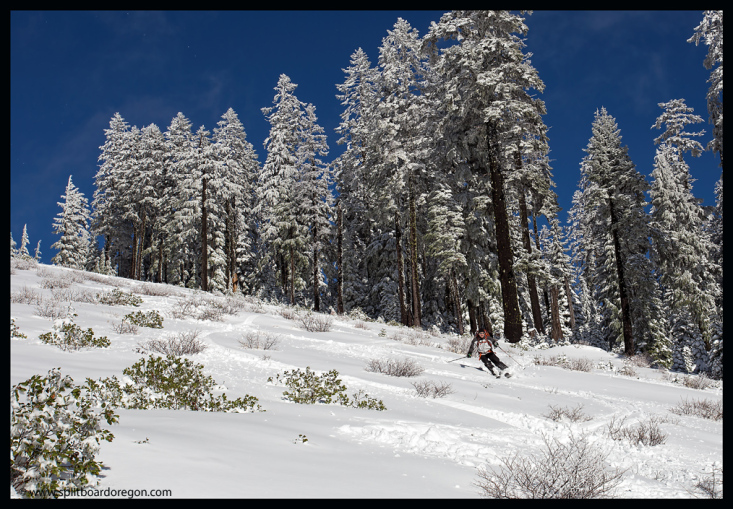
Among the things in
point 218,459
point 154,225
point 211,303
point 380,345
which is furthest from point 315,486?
point 154,225

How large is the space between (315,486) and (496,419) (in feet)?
14.7

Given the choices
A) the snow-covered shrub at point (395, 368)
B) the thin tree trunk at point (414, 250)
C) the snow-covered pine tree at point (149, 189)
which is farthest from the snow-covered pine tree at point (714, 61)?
the snow-covered pine tree at point (149, 189)

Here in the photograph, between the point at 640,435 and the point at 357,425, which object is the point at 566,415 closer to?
the point at 640,435

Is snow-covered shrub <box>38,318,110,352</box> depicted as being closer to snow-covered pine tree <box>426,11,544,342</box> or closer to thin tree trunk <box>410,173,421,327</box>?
snow-covered pine tree <box>426,11,544,342</box>

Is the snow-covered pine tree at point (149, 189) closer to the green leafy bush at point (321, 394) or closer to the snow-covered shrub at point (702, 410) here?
the green leafy bush at point (321, 394)

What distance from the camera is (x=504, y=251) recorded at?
18062 millimetres

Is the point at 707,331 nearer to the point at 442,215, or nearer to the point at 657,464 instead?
the point at 442,215

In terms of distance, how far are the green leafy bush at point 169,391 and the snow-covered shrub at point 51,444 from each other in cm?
256

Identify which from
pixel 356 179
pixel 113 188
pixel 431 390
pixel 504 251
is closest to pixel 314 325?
pixel 431 390

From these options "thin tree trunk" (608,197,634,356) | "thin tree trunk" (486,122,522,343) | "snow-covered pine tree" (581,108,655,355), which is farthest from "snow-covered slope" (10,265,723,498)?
"snow-covered pine tree" (581,108,655,355)

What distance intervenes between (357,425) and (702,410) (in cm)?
700

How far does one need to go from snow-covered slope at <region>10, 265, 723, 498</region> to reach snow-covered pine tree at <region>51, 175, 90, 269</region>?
4504cm

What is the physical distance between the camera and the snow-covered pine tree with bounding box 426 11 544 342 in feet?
58.9
